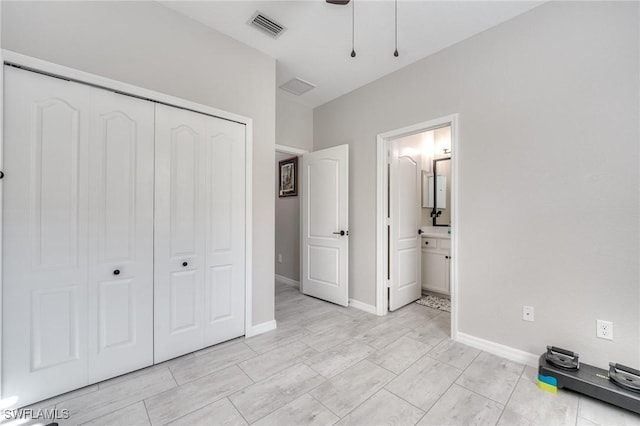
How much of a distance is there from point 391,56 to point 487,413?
309 cm

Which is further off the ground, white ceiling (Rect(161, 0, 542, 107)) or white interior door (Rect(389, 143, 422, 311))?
white ceiling (Rect(161, 0, 542, 107))

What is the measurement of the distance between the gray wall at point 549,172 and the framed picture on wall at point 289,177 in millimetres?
2174

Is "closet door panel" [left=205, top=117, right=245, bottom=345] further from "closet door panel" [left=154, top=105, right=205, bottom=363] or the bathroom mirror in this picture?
the bathroom mirror

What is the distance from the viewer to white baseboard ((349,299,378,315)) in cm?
331

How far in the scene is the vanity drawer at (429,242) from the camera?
3998mm

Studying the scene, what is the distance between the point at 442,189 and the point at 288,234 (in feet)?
8.48

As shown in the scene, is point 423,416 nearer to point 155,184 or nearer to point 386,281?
point 386,281

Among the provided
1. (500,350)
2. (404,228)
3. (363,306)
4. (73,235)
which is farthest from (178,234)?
(500,350)

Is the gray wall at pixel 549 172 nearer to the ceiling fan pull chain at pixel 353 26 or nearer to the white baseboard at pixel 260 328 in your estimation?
the ceiling fan pull chain at pixel 353 26

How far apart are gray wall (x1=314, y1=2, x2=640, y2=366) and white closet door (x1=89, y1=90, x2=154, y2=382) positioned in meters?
2.65

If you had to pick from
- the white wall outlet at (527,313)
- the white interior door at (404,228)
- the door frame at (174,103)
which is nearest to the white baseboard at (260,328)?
the door frame at (174,103)

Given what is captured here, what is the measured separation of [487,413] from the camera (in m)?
1.63

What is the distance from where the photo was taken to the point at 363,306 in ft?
11.2

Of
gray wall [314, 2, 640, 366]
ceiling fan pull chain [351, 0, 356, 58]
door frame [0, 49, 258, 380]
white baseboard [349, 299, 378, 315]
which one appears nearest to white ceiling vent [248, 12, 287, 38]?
ceiling fan pull chain [351, 0, 356, 58]
